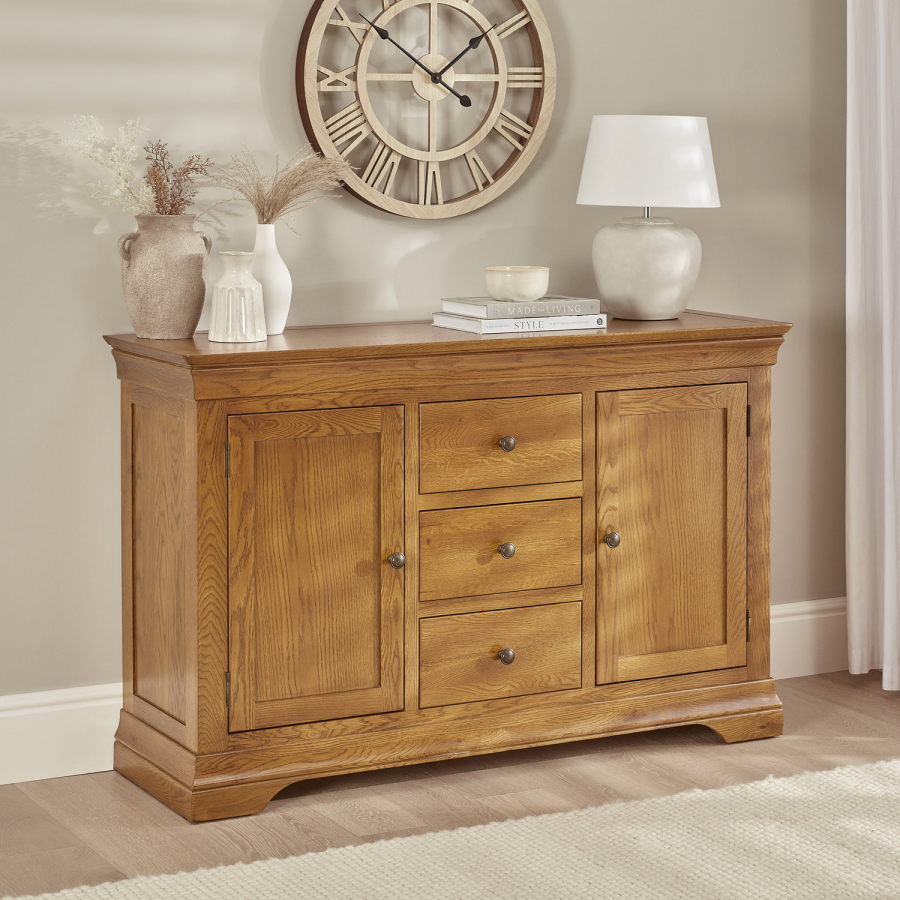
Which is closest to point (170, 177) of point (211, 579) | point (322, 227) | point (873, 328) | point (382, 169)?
point (322, 227)

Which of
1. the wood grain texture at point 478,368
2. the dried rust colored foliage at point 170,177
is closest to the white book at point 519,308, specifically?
the wood grain texture at point 478,368

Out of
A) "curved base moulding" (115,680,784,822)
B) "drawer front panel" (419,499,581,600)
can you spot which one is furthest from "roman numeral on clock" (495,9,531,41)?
"curved base moulding" (115,680,784,822)

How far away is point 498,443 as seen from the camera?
275 cm

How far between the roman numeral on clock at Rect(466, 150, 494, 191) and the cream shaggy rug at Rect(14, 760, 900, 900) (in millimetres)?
1419

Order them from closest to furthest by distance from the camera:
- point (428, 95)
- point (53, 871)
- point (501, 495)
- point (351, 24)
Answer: point (53, 871)
point (501, 495)
point (351, 24)
point (428, 95)

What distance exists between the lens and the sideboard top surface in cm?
250

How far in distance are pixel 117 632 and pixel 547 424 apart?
1.03 metres

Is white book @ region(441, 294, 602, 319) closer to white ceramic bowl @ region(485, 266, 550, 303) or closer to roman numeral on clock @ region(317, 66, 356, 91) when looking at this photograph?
white ceramic bowl @ region(485, 266, 550, 303)

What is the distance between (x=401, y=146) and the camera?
9.81ft

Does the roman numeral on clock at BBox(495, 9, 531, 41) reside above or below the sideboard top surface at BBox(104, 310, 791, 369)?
above

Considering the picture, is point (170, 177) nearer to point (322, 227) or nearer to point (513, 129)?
point (322, 227)

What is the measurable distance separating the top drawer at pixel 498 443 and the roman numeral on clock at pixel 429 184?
0.58 metres

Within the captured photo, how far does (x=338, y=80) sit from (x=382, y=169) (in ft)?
0.71

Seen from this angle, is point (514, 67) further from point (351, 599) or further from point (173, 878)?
point (173, 878)
